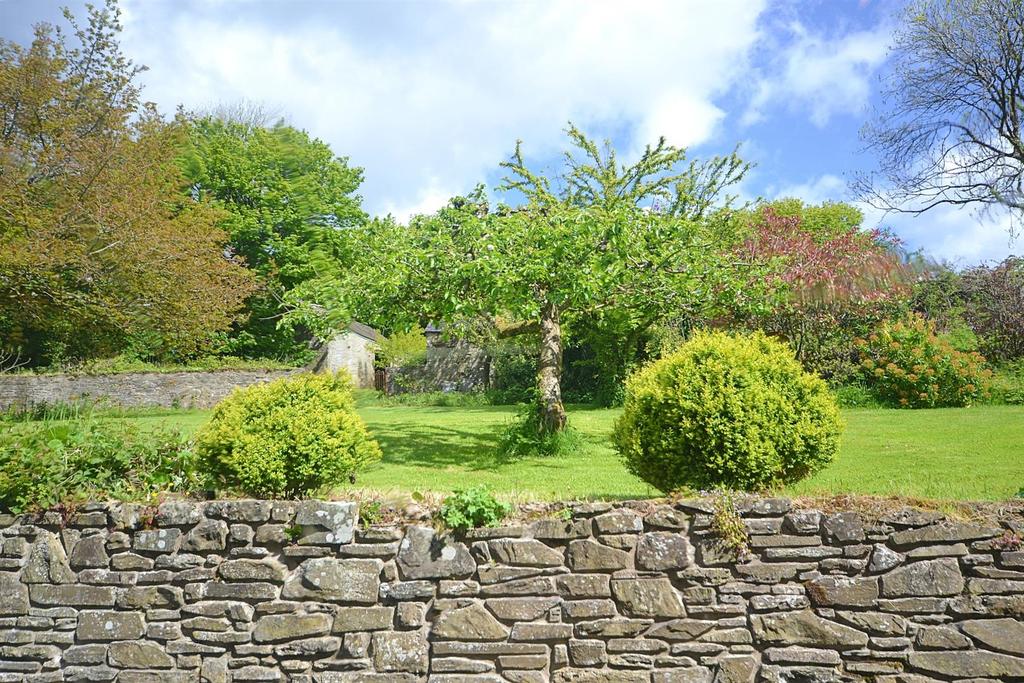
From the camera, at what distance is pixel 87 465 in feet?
17.9

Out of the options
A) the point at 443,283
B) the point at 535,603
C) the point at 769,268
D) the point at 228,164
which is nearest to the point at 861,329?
the point at 769,268

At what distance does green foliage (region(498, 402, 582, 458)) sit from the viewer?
35.1ft

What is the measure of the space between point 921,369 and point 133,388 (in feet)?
70.0

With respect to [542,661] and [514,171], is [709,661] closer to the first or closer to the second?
[542,661]

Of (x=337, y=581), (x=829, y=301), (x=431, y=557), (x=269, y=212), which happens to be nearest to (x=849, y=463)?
(x=431, y=557)

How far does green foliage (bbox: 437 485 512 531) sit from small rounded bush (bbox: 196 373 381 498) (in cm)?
132

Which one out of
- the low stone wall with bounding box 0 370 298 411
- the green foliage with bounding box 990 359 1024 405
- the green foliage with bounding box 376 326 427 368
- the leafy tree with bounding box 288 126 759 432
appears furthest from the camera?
the green foliage with bounding box 376 326 427 368

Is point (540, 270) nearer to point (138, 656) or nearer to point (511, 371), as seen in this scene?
point (138, 656)

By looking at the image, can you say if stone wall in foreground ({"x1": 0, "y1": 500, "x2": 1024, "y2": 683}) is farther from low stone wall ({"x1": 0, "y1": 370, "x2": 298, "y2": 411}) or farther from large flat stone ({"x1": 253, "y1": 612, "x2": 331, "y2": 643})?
low stone wall ({"x1": 0, "y1": 370, "x2": 298, "y2": 411})

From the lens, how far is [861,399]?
15055 mm

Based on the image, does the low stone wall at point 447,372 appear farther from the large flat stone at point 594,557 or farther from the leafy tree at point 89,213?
the large flat stone at point 594,557

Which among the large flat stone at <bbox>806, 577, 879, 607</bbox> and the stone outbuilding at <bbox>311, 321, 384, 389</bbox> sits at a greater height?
the stone outbuilding at <bbox>311, 321, 384, 389</bbox>

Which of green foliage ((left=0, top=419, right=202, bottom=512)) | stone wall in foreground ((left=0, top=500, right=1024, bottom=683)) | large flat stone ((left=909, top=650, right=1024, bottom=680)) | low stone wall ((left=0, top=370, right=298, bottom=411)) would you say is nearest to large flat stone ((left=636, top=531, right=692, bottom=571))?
stone wall in foreground ((left=0, top=500, right=1024, bottom=683))

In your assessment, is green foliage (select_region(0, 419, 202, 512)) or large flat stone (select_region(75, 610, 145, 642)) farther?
green foliage (select_region(0, 419, 202, 512))
